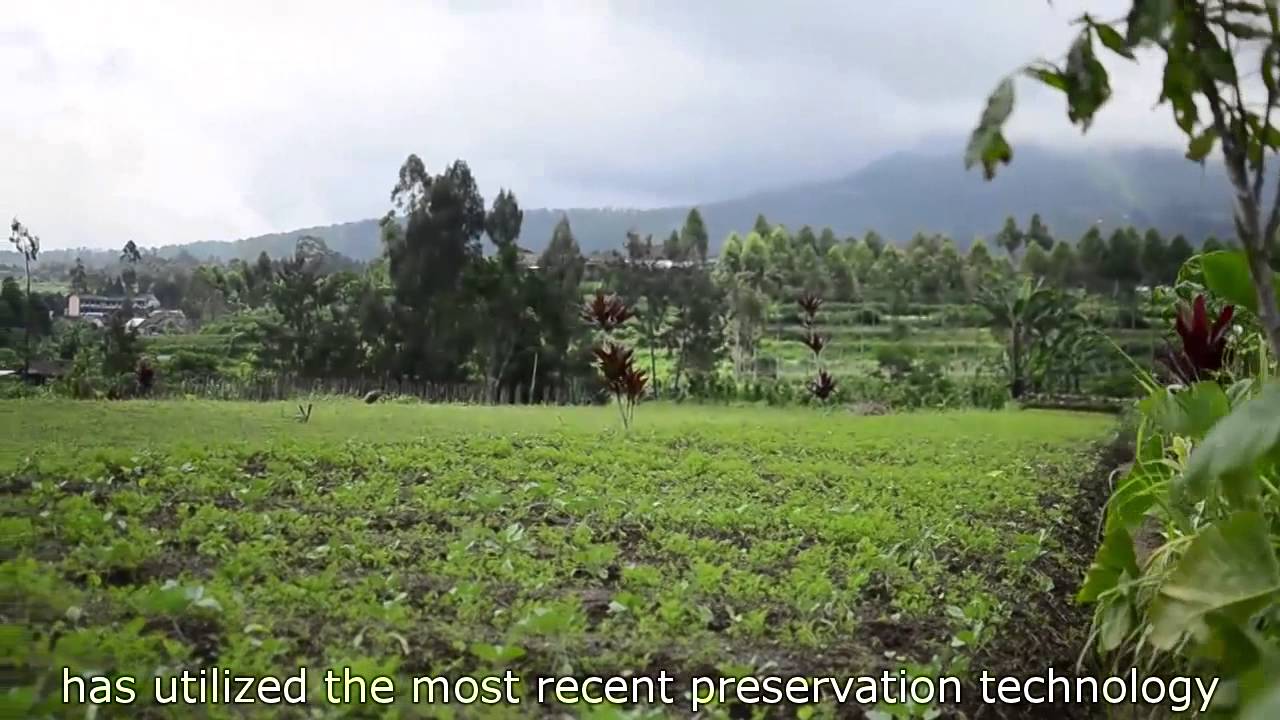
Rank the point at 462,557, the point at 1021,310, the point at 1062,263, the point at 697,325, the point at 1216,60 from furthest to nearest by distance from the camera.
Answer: the point at 697,325 < the point at 1021,310 < the point at 1062,263 < the point at 462,557 < the point at 1216,60

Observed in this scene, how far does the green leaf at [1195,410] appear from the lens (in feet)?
6.31

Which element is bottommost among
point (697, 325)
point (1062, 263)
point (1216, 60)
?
point (697, 325)

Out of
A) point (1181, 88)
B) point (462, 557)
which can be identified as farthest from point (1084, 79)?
point (462, 557)

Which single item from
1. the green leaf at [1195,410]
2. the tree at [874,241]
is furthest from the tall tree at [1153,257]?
the green leaf at [1195,410]

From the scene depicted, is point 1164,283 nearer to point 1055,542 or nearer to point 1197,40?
point 1055,542

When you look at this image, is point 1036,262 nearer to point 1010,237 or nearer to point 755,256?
point 1010,237

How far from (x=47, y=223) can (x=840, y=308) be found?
8.88 ft

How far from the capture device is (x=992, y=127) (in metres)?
1.12

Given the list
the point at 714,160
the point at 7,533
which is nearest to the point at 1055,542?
the point at 714,160

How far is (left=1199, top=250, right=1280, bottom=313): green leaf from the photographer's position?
1964 millimetres

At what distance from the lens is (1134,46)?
1176 millimetres

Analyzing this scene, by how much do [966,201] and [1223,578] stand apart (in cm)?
210

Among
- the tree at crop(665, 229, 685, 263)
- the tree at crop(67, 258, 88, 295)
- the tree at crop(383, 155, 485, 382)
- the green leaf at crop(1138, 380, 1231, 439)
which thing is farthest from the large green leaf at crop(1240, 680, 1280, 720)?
the tree at crop(665, 229, 685, 263)

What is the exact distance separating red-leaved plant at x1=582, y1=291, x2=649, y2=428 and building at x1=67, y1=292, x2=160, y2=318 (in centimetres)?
136
